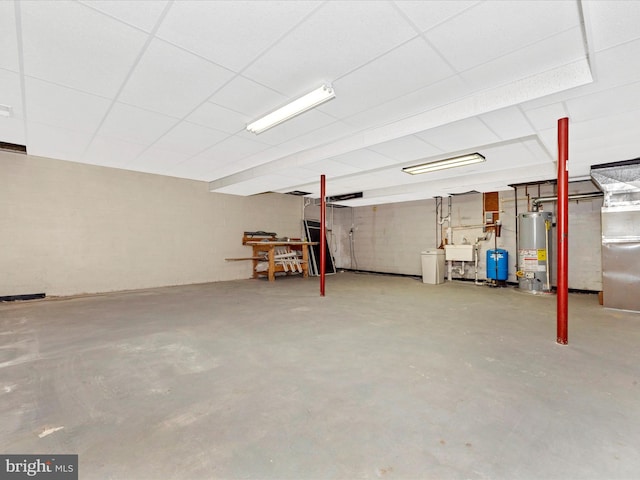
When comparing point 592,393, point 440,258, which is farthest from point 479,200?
point 592,393

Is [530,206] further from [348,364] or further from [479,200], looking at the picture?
[348,364]

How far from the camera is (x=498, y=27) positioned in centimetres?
181

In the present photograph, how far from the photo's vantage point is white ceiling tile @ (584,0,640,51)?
5.25 ft

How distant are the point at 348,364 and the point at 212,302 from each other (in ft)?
10.1

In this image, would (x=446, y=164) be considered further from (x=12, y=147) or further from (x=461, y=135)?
(x=12, y=147)

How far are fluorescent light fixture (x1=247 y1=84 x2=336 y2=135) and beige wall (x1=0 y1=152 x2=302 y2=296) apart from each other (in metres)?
3.85

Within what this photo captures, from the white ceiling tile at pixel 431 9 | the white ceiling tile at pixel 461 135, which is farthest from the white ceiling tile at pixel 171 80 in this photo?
the white ceiling tile at pixel 461 135

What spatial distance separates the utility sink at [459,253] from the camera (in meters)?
7.11

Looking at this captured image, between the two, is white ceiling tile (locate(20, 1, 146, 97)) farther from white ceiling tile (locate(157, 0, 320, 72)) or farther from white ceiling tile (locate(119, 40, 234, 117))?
white ceiling tile (locate(157, 0, 320, 72))

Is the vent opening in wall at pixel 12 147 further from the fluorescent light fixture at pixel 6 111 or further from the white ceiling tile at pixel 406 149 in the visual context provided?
the white ceiling tile at pixel 406 149

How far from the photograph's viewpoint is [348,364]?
239cm

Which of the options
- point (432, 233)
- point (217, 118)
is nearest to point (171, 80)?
point (217, 118)

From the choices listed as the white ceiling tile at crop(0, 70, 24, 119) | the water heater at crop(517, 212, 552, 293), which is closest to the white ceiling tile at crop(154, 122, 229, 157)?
the white ceiling tile at crop(0, 70, 24, 119)

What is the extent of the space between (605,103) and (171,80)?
3.76m
